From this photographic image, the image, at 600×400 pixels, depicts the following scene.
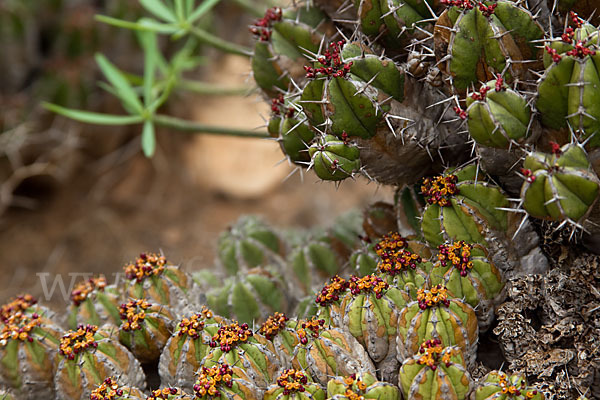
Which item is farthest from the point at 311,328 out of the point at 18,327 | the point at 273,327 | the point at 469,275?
the point at 18,327

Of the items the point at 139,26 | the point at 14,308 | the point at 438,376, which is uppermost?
the point at 139,26

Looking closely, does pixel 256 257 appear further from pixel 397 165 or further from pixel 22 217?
pixel 22 217

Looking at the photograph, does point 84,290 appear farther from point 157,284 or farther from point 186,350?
point 186,350

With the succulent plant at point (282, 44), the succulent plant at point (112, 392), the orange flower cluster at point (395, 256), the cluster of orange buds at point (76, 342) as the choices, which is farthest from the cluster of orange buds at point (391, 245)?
the cluster of orange buds at point (76, 342)

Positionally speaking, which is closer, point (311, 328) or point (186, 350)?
point (311, 328)

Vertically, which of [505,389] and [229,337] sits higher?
[229,337]

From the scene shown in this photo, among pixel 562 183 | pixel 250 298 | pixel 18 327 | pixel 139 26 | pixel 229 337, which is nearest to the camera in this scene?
pixel 562 183

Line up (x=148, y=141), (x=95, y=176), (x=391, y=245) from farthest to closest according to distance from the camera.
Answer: (x=95, y=176)
(x=148, y=141)
(x=391, y=245)

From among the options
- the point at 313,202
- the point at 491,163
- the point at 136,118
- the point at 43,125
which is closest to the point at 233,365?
the point at 491,163
